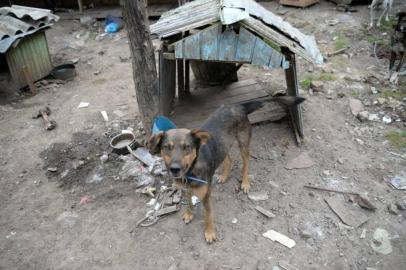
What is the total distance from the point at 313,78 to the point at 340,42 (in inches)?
98.0

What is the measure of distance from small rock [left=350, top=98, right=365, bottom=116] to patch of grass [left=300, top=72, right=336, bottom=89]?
104 centimetres

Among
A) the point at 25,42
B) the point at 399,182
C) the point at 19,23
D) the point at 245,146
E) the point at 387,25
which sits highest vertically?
the point at 19,23

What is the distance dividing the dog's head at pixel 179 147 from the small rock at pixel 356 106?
4594mm

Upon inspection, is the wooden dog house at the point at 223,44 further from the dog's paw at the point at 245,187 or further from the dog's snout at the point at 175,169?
the dog's snout at the point at 175,169

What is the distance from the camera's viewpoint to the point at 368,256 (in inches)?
163

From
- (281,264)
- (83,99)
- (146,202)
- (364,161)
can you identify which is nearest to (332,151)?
(364,161)

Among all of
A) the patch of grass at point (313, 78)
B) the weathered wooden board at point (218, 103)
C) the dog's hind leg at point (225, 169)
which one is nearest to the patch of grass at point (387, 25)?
the patch of grass at point (313, 78)

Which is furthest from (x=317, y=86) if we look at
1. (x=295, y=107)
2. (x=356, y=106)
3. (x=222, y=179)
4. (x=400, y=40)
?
(x=222, y=179)

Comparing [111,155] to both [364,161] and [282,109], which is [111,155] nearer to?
[282,109]

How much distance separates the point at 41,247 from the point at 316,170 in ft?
14.5

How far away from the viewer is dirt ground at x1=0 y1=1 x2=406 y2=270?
4293 millimetres

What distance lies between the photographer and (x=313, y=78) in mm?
8227

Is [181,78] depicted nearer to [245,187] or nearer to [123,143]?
[123,143]

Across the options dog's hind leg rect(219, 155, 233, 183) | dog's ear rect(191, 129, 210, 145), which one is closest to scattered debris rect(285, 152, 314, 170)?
dog's hind leg rect(219, 155, 233, 183)
